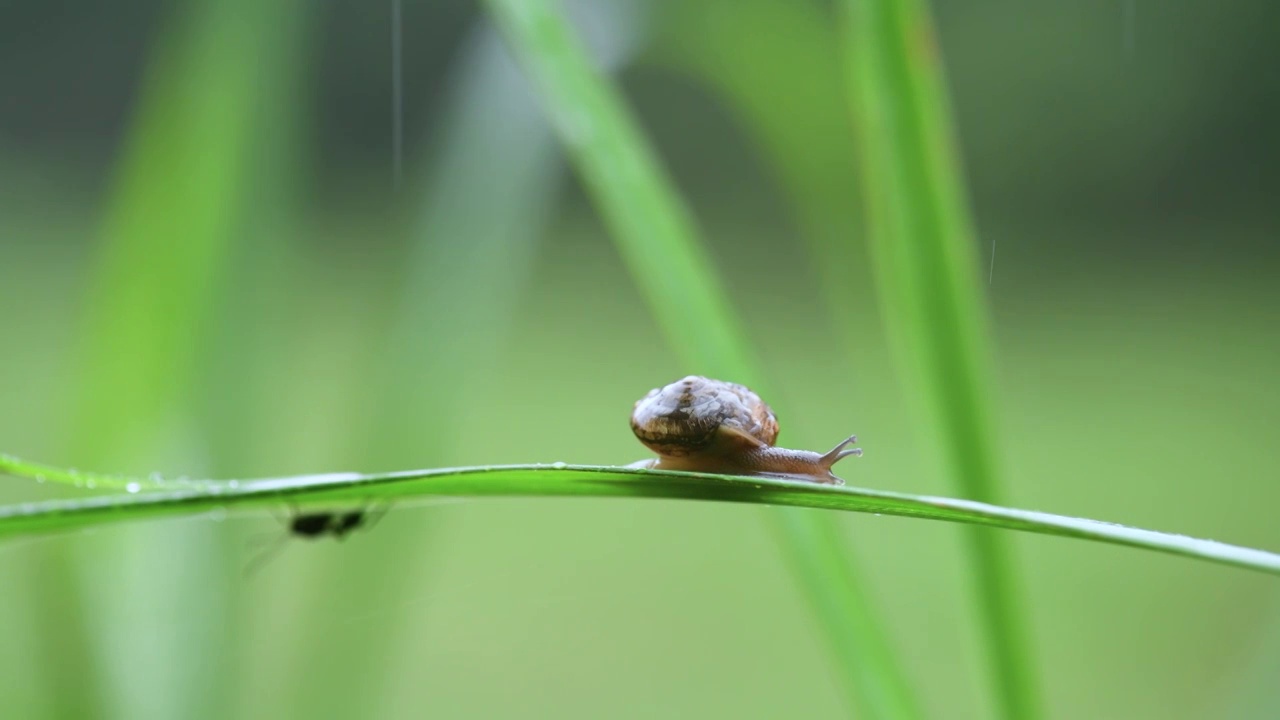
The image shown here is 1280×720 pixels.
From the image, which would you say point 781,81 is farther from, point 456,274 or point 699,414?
point 699,414

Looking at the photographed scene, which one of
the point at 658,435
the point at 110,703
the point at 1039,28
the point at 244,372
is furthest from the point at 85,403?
the point at 1039,28

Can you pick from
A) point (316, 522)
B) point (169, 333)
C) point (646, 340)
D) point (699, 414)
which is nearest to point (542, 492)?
point (699, 414)

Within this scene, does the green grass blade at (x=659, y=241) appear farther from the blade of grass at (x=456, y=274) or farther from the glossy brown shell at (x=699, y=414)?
the blade of grass at (x=456, y=274)

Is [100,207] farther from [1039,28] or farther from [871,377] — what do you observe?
[1039,28]

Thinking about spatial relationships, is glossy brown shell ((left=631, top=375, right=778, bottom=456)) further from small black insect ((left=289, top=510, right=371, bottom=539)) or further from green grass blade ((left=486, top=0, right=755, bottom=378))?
small black insect ((left=289, top=510, right=371, bottom=539))

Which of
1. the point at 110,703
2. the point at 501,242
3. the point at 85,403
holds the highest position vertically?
the point at 501,242

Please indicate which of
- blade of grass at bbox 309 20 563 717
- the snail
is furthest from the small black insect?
the snail
